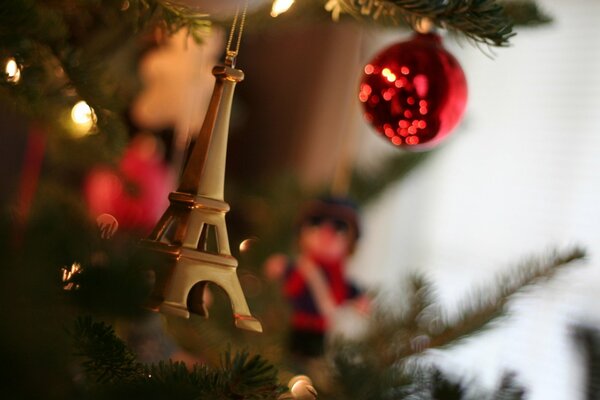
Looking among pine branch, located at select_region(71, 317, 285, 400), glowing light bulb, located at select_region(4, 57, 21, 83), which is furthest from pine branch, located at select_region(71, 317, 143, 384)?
glowing light bulb, located at select_region(4, 57, 21, 83)

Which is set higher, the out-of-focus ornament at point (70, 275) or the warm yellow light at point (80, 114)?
the warm yellow light at point (80, 114)

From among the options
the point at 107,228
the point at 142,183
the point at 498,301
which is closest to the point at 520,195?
the point at 142,183

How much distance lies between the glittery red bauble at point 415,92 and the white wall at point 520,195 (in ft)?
2.57

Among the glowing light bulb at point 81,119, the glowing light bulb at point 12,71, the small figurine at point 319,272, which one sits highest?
the glowing light bulb at point 12,71

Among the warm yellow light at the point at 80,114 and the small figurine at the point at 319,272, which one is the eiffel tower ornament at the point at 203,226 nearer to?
the warm yellow light at the point at 80,114

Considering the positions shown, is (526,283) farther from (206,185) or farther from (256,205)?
(256,205)

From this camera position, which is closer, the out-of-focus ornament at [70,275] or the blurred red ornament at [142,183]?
the out-of-focus ornament at [70,275]

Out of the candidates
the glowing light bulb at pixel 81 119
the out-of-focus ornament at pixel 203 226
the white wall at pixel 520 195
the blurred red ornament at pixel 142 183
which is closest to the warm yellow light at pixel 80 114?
the glowing light bulb at pixel 81 119

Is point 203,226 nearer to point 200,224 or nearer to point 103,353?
point 200,224

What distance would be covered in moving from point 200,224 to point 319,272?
0.68m

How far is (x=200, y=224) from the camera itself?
437 mm

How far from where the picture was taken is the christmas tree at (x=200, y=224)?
13.1 inches

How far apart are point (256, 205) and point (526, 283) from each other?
18.2 inches

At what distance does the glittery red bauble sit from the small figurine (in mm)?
437
